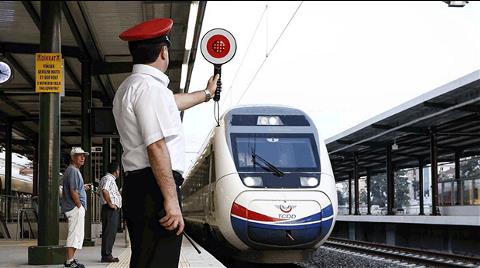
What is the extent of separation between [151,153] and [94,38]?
12.3 metres

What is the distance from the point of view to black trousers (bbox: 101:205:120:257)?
9539 millimetres

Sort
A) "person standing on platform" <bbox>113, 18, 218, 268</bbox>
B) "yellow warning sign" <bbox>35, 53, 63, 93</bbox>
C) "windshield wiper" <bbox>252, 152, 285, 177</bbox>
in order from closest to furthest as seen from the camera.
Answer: "person standing on platform" <bbox>113, 18, 218, 268</bbox> < "yellow warning sign" <bbox>35, 53, 63, 93</bbox> < "windshield wiper" <bbox>252, 152, 285, 177</bbox>

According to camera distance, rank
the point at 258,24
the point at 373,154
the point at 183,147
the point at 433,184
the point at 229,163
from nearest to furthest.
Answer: the point at 183,147
the point at 229,163
the point at 258,24
the point at 433,184
the point at 373,154

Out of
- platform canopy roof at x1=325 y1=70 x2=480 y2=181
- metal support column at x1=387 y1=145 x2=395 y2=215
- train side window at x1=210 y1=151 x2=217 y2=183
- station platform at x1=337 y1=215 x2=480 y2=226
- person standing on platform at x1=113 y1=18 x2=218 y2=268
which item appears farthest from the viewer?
metal support column at x1=387 y1=145 x2=395 y2=215

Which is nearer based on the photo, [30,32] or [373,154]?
[30,32]

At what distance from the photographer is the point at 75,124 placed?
26547 mm

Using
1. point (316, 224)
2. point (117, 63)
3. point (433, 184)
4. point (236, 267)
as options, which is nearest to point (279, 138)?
point (316, 224)

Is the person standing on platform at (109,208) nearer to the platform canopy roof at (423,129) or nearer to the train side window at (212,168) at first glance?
the train side window at (212,168)

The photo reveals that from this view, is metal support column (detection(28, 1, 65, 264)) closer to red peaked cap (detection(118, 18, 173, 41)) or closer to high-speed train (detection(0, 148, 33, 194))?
red peaked cap (detection(118, 18, 173, 41))

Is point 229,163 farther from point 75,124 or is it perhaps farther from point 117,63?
point 75,124

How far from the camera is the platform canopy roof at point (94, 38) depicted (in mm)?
12180

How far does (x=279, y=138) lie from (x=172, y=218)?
825 cm

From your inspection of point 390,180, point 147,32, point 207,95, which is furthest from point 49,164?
point 390,180

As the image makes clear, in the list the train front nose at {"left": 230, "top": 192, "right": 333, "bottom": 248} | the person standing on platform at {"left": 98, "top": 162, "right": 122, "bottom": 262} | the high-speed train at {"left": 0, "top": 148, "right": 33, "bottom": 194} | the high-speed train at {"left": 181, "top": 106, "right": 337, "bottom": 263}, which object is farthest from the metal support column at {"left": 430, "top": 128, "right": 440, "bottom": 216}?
the high-speed train at {"left": 0, "top": 148, "right": 33, "bottom": 194}
